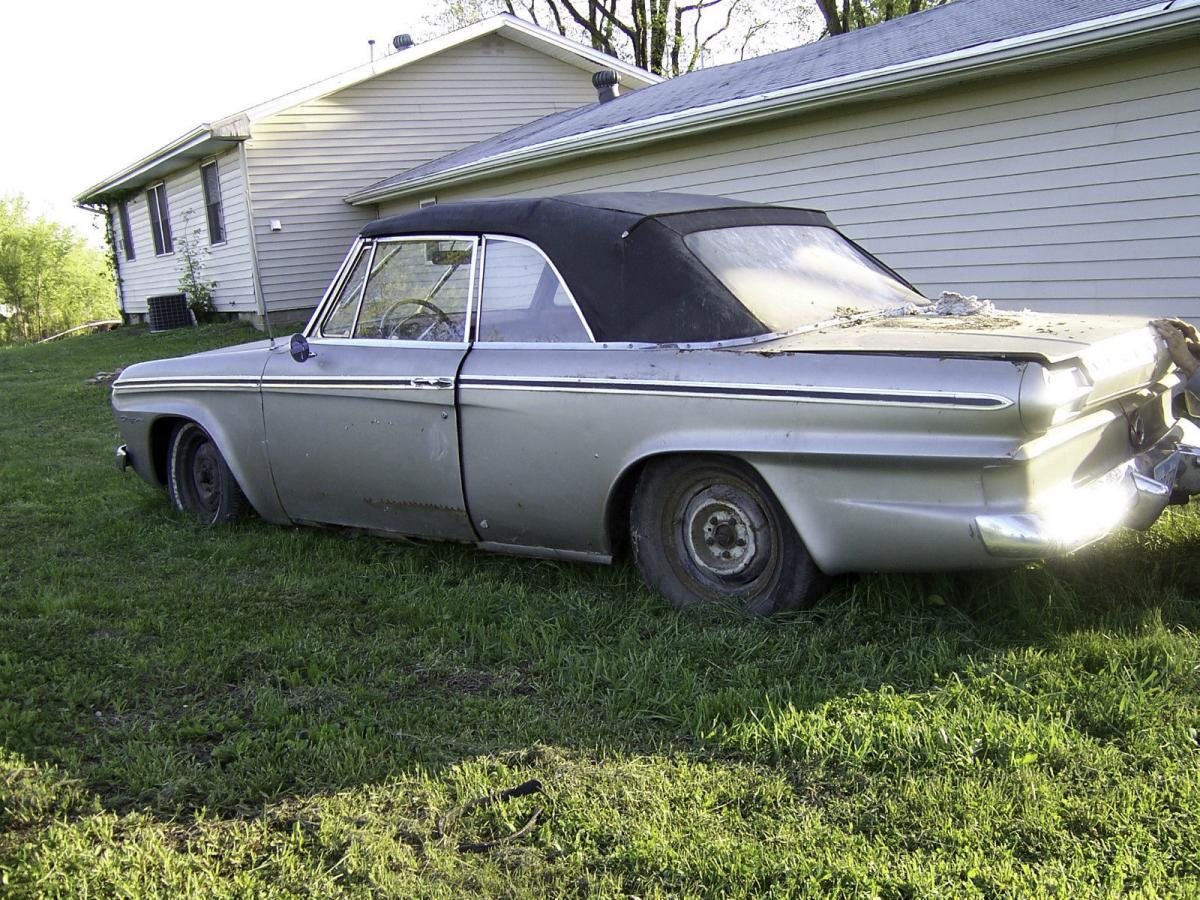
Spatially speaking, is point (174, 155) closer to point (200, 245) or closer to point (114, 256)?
point (200, 245)

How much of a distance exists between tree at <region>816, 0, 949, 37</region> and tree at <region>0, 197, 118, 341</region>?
20.9 meters

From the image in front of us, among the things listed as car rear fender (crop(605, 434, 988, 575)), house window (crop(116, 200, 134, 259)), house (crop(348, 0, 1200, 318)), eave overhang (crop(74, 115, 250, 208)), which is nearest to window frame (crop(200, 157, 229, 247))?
eave overhang (crop(74, 115, 250, 208))

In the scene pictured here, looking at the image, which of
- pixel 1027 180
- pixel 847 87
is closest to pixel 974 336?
pixel 1027 180

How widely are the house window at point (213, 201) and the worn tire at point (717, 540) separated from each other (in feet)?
53.2

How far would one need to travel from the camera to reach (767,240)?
434cm

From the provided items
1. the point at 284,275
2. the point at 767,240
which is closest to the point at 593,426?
the point at 767,240

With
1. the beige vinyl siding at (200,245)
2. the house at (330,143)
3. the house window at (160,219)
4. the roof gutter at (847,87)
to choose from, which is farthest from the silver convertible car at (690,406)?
the house window at (160,219)

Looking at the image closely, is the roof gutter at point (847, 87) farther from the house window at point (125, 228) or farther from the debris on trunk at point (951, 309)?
the house window at point (125, 228)

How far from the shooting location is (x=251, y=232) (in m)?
16.9

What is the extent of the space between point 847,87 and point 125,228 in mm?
19525

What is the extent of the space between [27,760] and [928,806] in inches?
94.6

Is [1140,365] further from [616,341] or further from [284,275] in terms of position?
[284,275]

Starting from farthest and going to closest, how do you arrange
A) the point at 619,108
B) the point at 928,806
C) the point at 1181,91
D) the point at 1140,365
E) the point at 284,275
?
the point at 284,275 → the point at 619,108 → the point at 1181,91 → the point at 1140,365 → the point at 928,806

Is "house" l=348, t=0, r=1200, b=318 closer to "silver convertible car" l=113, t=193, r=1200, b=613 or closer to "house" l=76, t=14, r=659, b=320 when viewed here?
"silver convertible car" l=113, t=193, r=1200, b=613
